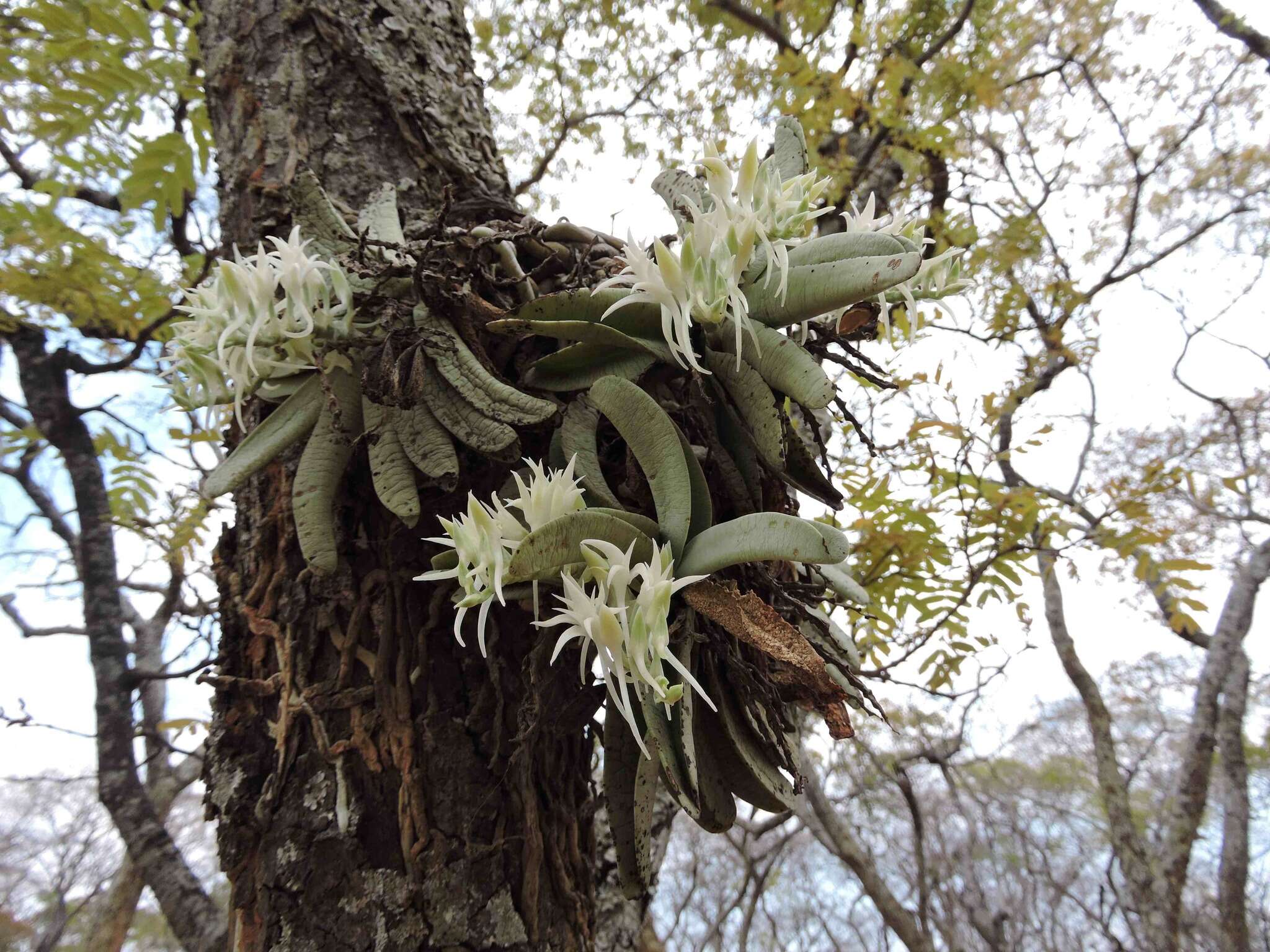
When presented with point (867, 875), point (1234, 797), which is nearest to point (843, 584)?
point (867, 875)

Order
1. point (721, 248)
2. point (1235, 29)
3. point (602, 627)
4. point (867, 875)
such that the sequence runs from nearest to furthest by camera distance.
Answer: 1. point (602, 627)
2. point (721, 248)
3. point (867, 875)
4. point (1235, 29)

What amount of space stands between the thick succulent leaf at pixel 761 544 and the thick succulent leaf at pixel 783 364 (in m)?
0.11

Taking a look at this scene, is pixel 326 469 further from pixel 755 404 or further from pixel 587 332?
pixel 755 404

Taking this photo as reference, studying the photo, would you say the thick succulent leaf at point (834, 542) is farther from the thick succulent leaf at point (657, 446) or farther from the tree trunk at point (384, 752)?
the tree trunk at point (384, 752)

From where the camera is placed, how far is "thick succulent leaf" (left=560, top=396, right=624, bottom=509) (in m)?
0.72

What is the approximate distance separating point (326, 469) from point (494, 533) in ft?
1.06

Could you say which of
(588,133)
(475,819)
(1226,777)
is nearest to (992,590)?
(475,819)

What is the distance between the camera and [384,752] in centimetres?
81

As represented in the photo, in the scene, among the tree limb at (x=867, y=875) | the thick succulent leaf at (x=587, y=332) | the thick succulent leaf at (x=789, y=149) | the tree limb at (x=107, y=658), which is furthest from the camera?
→ the tree limb at (x=867, y=875)

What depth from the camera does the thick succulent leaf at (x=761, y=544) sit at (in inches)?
21.8

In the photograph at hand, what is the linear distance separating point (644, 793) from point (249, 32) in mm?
1331

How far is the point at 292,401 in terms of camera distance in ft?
2.67

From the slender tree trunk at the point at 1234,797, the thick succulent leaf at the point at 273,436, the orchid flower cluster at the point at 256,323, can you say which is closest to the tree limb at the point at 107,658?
the thick succulent leaf at the point at 273,436

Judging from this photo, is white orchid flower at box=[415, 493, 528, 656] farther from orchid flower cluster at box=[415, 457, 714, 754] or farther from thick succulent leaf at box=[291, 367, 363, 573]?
thick succulent leaf at box=[291, 367, 363, 573]
